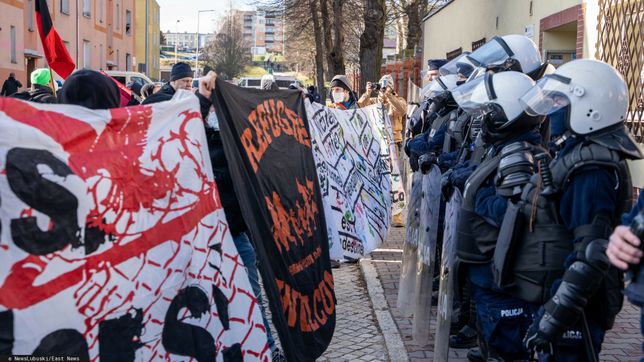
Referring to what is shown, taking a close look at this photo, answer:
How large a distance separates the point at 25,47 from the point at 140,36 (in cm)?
3623

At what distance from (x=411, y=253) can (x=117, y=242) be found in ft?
12.4

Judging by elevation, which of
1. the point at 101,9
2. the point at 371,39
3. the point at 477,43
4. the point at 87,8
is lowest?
the point at 477,43

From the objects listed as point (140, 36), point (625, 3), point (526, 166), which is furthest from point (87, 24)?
point (526, 166)

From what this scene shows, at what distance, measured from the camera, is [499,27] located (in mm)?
16500

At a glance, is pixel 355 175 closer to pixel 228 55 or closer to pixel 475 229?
pixel 475 229

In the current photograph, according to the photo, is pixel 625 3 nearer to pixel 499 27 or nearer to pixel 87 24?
pixel 499 27

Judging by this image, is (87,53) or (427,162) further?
(87,53)

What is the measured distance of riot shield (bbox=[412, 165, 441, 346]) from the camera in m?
6.12

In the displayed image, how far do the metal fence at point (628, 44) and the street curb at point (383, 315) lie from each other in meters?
Result: 3.40

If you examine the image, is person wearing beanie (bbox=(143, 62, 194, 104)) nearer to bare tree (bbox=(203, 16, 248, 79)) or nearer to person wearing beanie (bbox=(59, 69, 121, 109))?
person wearing beanie (bbox=(59, 69, 121, 109))

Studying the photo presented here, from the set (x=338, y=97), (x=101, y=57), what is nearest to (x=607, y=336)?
(x=338, y=97)

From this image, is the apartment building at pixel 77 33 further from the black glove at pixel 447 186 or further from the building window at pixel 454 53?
the black glove at pixel 447 186

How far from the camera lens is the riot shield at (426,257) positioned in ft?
20.1

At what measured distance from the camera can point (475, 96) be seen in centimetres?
496
